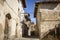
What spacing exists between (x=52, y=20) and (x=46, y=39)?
6.28ft

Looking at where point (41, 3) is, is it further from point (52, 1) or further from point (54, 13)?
point (54, 13)

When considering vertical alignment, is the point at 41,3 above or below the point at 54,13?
above

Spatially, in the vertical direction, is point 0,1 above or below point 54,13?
above

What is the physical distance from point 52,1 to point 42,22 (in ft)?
21.0

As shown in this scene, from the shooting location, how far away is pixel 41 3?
2005 cm

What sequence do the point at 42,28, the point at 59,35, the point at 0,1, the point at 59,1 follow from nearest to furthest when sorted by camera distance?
the point at 0,1 → the point at 59,35 → the point at 42,28 → the point at 59,1

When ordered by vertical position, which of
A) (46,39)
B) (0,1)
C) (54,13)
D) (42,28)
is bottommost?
(46,39)

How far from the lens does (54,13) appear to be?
14.5 metres

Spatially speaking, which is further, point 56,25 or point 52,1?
point 52,1

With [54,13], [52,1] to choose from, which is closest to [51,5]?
[52,1]

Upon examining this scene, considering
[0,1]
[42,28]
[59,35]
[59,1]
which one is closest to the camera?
[0,1]

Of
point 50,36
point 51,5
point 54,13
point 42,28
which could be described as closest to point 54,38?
point 50,36

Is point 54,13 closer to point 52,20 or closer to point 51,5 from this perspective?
point 52,20

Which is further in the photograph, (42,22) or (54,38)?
(42,22)
